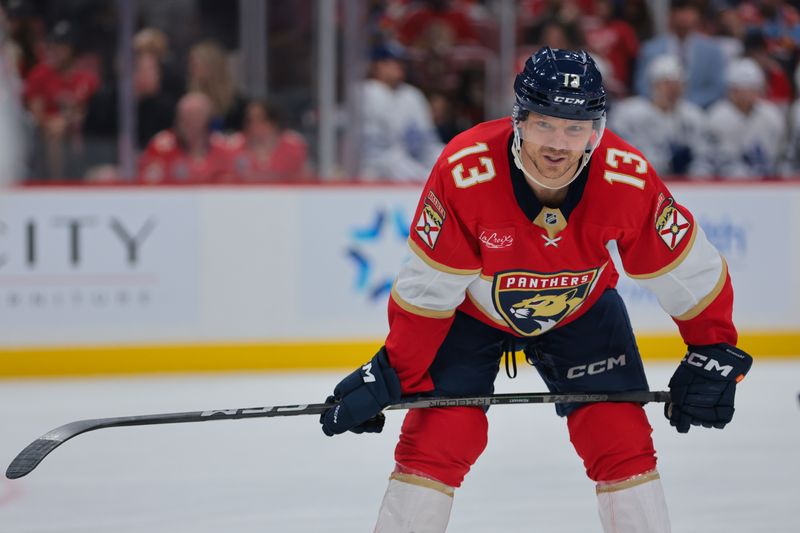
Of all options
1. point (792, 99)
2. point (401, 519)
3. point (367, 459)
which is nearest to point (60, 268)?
point (367, 459)

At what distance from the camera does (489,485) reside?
142 inches

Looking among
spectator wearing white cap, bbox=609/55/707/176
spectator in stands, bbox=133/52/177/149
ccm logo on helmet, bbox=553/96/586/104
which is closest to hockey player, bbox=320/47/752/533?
ccm logo on helmet, bbox=553/96/586/104

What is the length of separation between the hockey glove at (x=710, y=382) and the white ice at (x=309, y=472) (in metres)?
0.84

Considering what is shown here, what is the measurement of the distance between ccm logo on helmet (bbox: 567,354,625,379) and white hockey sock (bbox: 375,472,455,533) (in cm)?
38

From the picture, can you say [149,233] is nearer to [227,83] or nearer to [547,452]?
[227,83]

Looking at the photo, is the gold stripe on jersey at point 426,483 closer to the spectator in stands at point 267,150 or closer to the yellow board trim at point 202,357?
the yellow board trim at point 202,357

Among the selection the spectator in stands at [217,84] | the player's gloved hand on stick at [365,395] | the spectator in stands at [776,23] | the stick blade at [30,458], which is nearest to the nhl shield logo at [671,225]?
the player's gloved hand on stick at [365,395]

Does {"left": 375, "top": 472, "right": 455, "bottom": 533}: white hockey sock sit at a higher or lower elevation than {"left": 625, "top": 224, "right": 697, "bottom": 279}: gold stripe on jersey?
lower

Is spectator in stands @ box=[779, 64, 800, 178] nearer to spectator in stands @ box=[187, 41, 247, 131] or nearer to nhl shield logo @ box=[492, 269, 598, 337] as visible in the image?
spectator in stands @ box=[187, 41, 247, 131]

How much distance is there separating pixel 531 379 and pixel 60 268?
6.84 ft

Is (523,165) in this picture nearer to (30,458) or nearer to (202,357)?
(30,458)

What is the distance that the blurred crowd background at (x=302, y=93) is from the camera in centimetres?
541

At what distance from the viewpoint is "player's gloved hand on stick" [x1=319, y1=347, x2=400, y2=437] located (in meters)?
2.32

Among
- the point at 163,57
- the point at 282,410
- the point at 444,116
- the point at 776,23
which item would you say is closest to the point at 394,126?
the point at 444,116
